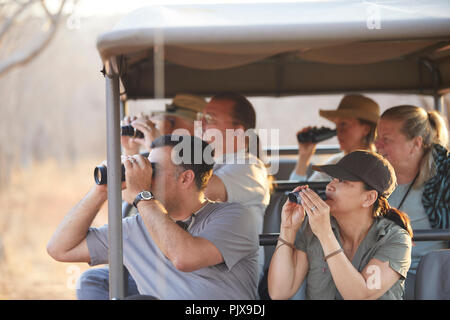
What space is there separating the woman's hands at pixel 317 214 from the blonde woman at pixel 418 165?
0.64 metres

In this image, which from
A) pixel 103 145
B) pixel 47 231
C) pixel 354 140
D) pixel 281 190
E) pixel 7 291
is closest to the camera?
pixel 281 190

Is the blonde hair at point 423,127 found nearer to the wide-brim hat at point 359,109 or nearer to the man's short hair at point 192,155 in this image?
the wide-brim hat at point 359,109

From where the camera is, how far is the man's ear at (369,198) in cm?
218

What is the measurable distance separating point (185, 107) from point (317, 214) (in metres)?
1.71

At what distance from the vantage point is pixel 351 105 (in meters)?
3.58

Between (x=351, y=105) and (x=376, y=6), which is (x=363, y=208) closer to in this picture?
(x=376, y=6)

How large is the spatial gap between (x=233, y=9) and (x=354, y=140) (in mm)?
1802

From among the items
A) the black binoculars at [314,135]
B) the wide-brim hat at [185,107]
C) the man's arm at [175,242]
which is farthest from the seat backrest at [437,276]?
the black binoculars at [314,135]

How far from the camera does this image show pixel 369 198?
7.16 feet

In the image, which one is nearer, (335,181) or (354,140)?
(335,181)

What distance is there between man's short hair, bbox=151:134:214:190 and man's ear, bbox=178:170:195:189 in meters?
0.01

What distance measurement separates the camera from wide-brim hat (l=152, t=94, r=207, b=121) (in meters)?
3.52

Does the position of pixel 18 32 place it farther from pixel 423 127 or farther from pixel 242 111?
pixel 423 127
